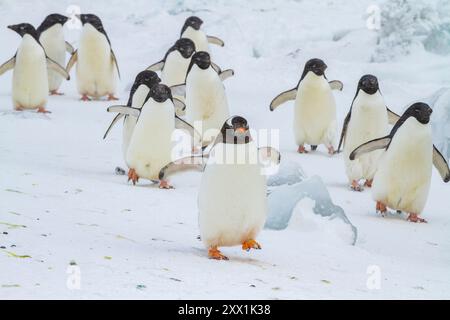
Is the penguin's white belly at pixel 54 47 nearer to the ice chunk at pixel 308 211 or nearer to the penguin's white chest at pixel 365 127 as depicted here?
the penguin's white chest at pixel 365 127

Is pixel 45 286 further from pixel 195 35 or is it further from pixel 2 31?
pixel 2 31

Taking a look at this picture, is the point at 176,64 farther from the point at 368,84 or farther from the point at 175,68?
Answer: the point at 368,84

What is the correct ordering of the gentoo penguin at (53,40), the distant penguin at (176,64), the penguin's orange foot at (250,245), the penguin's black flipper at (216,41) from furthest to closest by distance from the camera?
the penguin's black flipper at (216,41)
the gentoo penguin at (53,40)
the distant penguin at (176,64)
the penguin's orange foot at (250,245)

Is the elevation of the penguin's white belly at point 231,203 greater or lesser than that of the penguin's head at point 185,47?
lesser

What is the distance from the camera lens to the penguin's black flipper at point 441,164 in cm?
541

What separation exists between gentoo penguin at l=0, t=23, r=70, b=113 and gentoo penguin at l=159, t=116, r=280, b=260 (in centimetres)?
436

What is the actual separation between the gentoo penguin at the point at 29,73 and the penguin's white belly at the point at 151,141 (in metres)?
2.57

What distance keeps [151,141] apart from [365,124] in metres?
1.39

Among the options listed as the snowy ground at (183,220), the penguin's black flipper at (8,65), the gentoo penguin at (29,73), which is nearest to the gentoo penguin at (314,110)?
the snowy ground at (183,220)

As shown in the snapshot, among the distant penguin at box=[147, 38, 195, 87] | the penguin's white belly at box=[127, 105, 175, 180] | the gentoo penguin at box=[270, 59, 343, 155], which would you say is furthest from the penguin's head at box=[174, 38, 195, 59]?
the penguin's white belly at box=[127, 105, 175, 180]

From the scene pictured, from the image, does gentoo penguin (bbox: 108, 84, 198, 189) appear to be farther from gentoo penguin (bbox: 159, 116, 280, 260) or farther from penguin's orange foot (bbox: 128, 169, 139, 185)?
gentoo penguin (bbox: 159, 116, 280, 260)

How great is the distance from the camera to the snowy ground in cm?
332

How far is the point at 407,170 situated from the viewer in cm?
535
